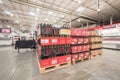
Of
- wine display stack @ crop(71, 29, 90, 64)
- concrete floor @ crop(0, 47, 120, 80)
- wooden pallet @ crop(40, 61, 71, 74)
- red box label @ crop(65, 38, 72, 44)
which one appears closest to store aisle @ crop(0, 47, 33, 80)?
concrete floor @ crop(0, 47, 120, 80)

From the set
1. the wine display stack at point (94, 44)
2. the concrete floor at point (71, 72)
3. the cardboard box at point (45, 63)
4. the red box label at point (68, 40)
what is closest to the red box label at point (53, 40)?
the red box label at point (68, 40)

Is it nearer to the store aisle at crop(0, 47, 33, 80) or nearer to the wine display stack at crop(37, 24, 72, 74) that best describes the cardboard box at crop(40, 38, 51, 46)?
the wine display stack at crop(37, 24, 72, 74)

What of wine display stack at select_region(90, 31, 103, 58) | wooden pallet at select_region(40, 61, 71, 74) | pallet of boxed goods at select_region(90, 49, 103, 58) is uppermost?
wine display stack at select_region(90, 31, 103, 58)

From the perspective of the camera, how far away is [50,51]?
2904mm

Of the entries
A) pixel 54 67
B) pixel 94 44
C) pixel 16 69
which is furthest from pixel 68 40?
pixel 16 69

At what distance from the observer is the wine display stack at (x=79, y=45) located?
3.71 metres

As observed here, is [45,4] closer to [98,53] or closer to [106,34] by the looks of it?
[98,53]

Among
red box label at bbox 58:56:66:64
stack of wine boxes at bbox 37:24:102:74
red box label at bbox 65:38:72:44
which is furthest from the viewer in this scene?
red box label at bbox 65:38:72:44

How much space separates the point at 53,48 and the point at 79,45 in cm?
164

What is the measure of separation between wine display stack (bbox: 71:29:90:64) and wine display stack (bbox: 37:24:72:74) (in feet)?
1.09

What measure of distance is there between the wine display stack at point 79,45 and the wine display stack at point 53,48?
33cm

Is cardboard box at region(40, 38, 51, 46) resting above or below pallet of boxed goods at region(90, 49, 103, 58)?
above

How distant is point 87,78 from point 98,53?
3259mm

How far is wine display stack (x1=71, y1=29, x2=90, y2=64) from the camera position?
3.71m
